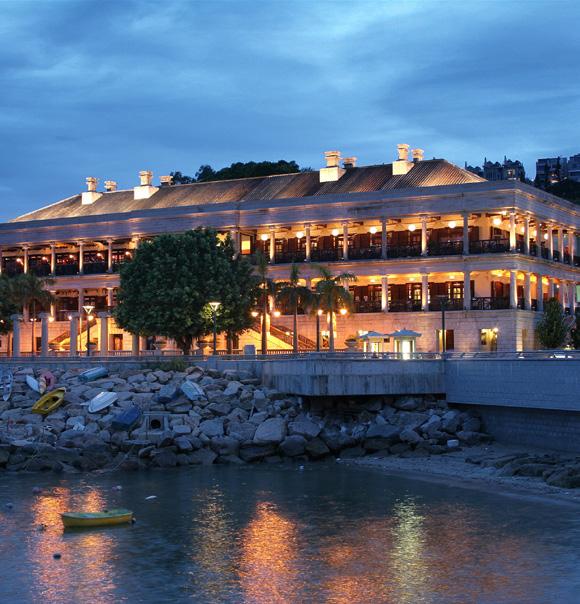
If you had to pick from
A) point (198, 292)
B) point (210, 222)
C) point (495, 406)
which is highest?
point (210, 222)

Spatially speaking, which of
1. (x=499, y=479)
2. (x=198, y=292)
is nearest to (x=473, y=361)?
(x=499, y=479)

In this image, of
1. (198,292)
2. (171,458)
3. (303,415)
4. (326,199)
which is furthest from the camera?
(326,199)

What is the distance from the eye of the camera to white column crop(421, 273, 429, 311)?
301 ft

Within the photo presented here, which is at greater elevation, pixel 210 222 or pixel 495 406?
pixel 210 222

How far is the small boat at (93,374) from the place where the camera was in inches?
2667

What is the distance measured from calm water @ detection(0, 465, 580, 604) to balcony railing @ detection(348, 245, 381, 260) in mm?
44788

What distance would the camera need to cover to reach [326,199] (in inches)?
3802

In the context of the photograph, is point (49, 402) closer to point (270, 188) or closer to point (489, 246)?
point (489, 246)

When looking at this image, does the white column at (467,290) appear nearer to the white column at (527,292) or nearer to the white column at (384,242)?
the white column at (527,292)

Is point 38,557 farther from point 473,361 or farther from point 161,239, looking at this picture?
point 161,239

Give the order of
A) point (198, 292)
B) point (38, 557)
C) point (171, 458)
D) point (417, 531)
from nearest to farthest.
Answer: point (38, 557), point (417, 531), point (171, 458), point (198, 292)

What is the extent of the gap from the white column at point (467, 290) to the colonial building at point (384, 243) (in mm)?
101

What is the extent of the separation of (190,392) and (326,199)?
37638mm

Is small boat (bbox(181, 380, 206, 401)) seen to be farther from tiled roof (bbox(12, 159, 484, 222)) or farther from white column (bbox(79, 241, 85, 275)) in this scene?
white column (bbox(79, 241, 85, 275))
